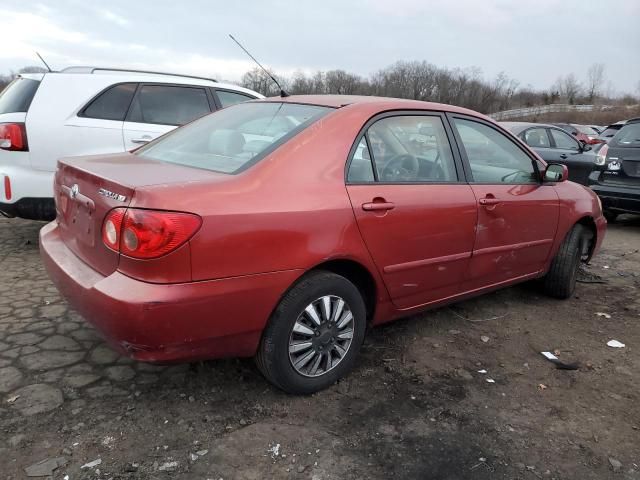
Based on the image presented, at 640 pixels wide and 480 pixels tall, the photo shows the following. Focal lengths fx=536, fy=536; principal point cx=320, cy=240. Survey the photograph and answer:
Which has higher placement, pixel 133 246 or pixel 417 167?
pixel 417 167

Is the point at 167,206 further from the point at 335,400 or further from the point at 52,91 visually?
the point at 52,91

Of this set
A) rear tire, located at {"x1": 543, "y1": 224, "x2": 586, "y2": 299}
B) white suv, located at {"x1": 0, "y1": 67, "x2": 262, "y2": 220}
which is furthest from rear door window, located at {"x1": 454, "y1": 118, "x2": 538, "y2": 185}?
white suv, located at {"x1": 0, "y1": 67, "x2": 262, "y2": 220}

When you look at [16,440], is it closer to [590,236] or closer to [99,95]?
[99,95]

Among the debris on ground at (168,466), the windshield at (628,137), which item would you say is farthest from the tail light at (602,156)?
the debris on ground at (168,466)

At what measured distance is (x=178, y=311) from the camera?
2.20 metres

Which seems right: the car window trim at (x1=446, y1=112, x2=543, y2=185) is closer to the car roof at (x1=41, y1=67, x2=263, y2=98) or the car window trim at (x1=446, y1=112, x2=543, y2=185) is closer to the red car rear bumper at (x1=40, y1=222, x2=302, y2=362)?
the red car rear bumper at (x1=40, y1=222, x2=302, y2=362)

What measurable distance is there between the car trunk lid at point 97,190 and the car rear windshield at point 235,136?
0.17 metres

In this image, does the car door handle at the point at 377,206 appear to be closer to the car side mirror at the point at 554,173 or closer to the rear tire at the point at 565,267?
the car side mirror at the point at 554,173

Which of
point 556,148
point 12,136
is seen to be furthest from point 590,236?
point 556,148

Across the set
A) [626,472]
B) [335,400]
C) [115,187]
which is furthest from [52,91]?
A: [626,472]

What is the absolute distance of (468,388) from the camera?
2977mm

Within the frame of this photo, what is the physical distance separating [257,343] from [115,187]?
3.14 feet

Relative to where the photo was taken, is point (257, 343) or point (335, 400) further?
point (335, 400)

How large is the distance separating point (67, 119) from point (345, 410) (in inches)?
149
